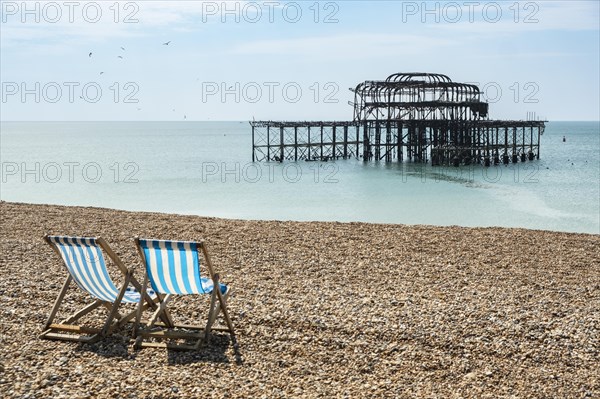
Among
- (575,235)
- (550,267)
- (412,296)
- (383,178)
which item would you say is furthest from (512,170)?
(412,296)

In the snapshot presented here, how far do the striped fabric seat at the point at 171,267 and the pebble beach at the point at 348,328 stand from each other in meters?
0.45

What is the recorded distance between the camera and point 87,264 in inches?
203

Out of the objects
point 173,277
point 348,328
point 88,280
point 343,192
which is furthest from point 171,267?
point 343,192

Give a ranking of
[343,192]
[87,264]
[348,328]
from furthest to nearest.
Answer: [343,192] < [348,328] < [87,264]

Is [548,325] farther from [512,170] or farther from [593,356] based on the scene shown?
[512,170]

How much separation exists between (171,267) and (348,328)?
54.9 inches

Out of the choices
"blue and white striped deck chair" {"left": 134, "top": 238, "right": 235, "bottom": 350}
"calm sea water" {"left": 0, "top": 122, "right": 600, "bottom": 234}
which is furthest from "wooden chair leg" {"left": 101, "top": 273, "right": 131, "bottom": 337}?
"calm sea water" {"left": 0, "top": 122, "right": 600, "bottom": 234}

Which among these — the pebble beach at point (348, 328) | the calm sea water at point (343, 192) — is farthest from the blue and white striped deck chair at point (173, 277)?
the calm sea water at point (343, 192)

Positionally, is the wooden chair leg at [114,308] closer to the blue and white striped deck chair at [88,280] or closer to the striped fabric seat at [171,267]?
the blue and white striped deck chair at [88,280]

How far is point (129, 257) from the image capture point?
8352 millimetres

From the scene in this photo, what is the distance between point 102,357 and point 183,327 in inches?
27.7

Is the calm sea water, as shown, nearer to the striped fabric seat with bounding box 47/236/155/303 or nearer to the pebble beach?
the pebble beach

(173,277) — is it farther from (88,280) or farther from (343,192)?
Result: (343,192)

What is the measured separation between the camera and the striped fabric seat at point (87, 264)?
5059 millimetres
